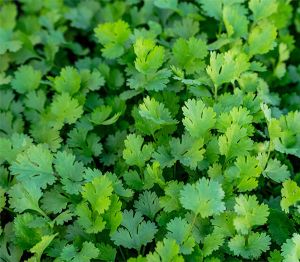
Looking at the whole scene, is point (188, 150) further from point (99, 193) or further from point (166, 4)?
point (166, 4)

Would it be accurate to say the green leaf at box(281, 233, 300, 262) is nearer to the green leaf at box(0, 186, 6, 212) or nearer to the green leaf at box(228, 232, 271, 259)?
the green leaf at box(228, 232, 271, 259)

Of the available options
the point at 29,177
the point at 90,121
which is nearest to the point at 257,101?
the point at 90,121

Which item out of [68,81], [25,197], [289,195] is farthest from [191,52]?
[25,197]

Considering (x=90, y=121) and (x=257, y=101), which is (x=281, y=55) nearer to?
(x=257, y=101)

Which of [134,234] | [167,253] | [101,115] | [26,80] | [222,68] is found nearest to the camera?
[167,253]

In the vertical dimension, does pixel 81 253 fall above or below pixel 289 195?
below

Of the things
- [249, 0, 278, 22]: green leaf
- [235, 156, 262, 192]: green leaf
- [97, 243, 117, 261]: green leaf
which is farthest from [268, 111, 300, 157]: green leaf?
[97, 243, 117, 261]: green leaf
